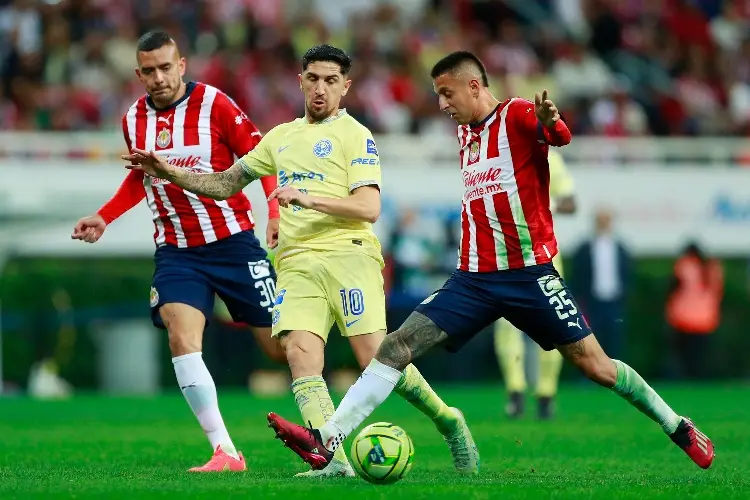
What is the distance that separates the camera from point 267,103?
20.6m

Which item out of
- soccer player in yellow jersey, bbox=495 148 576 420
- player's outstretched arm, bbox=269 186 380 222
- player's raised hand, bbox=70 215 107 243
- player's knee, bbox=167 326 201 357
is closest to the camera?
player's outstretched arm, bbox=269 186 380 222

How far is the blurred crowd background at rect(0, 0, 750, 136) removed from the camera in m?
20.6

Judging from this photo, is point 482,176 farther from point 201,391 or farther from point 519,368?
point 519,368

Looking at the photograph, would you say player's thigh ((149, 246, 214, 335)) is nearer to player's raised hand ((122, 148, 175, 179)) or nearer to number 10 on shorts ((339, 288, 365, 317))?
player's raised hand ((122, 148, 175, 179))

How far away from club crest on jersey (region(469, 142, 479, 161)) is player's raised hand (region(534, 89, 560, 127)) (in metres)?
0.67

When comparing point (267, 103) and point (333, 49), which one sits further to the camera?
point (267, 103)

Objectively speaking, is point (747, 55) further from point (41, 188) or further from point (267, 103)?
point (41, 188)

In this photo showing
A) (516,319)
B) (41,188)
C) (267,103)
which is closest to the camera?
(516,319)

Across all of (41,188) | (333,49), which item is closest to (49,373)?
(41,188)

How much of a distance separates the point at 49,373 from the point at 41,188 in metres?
2.34

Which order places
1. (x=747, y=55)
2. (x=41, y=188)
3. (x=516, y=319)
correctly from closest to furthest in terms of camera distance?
(x=516, y=319)
(x=41, y=188)
(x=747, y=55)

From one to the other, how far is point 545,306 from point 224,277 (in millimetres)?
2147

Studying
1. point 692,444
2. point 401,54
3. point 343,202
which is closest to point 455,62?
point 343,202

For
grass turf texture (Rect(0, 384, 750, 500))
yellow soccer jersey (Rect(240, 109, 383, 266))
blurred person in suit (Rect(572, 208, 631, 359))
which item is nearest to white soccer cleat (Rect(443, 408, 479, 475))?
grass turf texture (Rect(0, 384, 750, 500))
